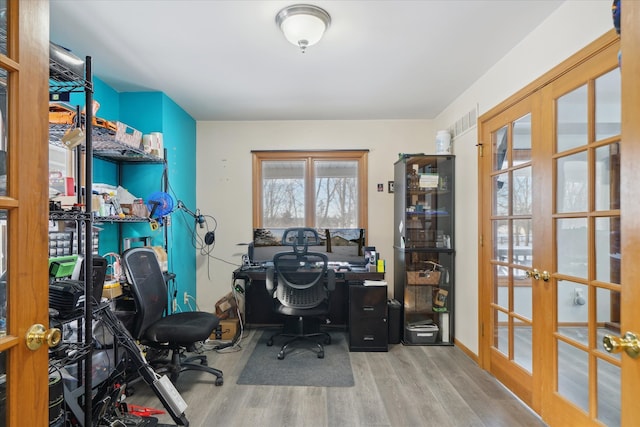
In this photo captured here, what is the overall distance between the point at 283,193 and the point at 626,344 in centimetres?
329

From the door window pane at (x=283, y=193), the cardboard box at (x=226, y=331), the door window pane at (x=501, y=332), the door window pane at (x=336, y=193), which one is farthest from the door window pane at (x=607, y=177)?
the cardboard box at (x=226, y=331)

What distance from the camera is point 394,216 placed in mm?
3688

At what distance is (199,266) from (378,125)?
2.77m

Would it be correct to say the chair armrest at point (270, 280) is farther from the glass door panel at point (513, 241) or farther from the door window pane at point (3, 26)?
the door window pane at point (3, 26)

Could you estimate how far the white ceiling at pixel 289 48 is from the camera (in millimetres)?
1762

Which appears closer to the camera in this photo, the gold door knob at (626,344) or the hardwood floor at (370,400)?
the gold door knob at (626,344)

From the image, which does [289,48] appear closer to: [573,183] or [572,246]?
[573,183]

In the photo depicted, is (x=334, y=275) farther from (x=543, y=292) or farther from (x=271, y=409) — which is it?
(x=543, y=292)

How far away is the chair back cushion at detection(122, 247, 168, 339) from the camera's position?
2117 millimetres

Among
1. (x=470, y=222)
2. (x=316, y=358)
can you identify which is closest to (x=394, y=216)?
(x=470, y=222)

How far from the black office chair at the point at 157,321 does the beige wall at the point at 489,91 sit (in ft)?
7.42

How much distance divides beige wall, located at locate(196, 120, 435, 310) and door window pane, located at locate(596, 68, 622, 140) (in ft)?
7.25

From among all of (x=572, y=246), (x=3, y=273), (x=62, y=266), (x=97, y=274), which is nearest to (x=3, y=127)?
(x=3, y=273)

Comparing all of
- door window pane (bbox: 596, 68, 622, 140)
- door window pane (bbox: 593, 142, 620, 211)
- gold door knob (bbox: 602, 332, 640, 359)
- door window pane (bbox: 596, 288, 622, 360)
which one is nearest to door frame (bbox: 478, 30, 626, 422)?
door window pane (bbox: 596, 68, 622, 140)
